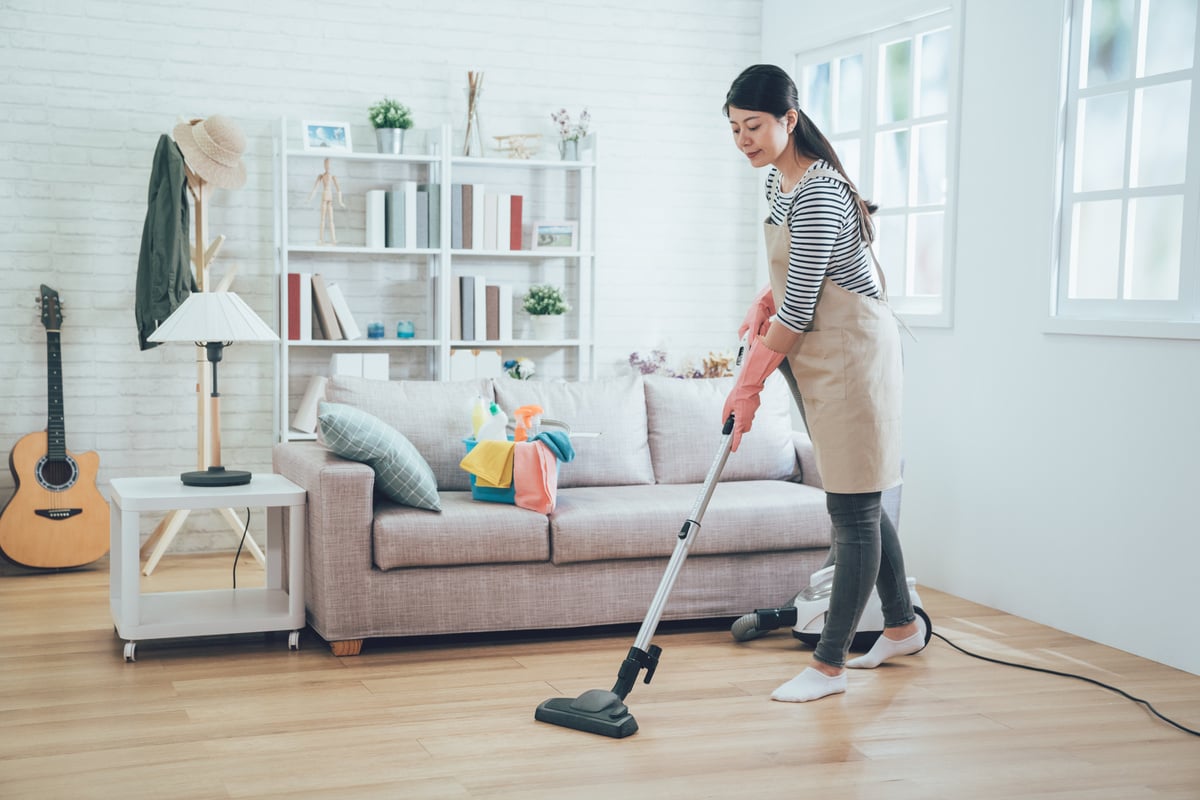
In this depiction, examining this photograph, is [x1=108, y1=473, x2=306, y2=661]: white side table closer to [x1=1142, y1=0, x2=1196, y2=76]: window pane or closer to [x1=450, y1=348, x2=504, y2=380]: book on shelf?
[x1=450, y1=348, x2=504, y2=380]: book on shelf

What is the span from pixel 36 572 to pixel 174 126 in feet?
6.18

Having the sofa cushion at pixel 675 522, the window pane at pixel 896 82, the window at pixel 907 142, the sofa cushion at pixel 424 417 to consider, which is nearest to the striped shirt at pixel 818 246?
the sofa cushion at pixel 675 522

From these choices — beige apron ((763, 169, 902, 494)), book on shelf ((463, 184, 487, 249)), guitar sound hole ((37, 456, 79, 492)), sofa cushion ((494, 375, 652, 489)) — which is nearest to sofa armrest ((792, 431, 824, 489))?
sofa cushion ((494, 375, 652, 489))

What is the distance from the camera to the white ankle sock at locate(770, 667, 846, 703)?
10.3ft

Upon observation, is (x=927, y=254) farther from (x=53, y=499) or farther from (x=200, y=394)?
(x=53, y=499)

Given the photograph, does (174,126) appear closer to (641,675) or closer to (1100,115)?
(641,675)

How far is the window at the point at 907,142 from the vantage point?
4.78 meters

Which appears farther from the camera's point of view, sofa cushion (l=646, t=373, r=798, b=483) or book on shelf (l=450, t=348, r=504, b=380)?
book on shelf (l=450, t=348, r=504, b=380)

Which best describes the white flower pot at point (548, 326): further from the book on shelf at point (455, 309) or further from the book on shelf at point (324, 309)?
the book on shelf at point (324, 309)

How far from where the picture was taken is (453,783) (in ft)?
8.41

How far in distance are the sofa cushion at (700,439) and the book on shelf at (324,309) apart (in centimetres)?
152

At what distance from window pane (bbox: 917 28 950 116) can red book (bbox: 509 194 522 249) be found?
5.78ft

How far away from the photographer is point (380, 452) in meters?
3.57

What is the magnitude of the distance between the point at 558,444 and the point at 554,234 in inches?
82.6
